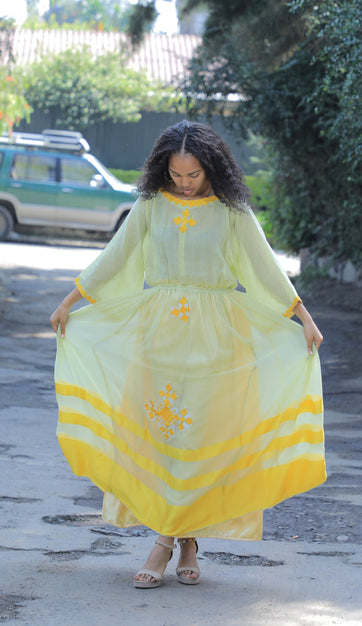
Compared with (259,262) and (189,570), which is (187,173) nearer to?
(259,262)

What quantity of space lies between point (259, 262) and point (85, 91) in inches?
965

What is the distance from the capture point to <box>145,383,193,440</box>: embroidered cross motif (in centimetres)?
342

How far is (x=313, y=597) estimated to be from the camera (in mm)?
3322

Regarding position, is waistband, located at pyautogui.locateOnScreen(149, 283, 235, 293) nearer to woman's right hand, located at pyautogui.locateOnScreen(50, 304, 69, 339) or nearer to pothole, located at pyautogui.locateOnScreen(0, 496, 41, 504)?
woman's right hand, located at pyautogui.locateOnScreen(50, 304, 69, 339)

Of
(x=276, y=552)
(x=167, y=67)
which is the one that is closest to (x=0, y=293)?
(x=276, y=552)

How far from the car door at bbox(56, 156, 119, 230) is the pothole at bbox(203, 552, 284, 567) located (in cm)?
1466

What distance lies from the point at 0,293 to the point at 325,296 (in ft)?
14.4

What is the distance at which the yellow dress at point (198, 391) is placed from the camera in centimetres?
342

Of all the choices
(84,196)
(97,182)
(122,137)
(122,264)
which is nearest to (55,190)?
(84,196)

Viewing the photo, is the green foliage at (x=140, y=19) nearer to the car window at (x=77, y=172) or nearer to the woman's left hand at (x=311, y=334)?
the car window at (x=77, y=172)

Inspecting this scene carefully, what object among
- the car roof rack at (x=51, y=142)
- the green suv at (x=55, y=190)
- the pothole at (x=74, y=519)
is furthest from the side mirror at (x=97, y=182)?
the pothole at (x=74, y=519)

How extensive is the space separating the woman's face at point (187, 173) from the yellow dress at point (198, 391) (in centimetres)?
7

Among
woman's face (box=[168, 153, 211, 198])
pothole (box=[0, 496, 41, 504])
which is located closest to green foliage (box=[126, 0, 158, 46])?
pothole (box=[0, 496, 41, 504])

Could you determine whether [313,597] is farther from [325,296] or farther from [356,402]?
[325,296]
